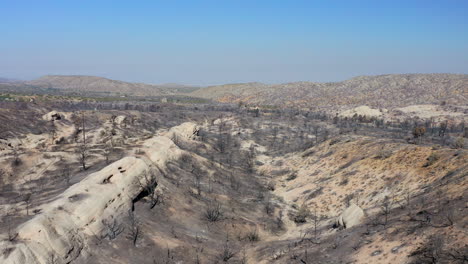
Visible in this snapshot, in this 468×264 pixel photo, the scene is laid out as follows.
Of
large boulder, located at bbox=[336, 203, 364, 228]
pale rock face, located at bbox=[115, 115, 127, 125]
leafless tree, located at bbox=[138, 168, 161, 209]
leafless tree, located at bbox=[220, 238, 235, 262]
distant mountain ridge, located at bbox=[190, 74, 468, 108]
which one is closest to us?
leafless tree, located at bbox=[220, 238, 235, 262]

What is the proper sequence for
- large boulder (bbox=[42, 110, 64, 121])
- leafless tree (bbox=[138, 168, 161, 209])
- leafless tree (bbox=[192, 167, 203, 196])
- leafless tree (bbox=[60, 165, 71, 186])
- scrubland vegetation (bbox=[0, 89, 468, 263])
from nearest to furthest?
scrubland vegetation (bbox=[0, 89, 468, 263]) < leafless tree (bbox=[138, 168, 161, 209]) < leafless tree (bbox=[60, 165, 71, 186]) < leafless tree (bbox=[192, 167, 203, 196]) < large boulder (bbox=[42, 110, 64, 121])

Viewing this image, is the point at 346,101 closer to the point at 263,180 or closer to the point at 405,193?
the point at 263,180

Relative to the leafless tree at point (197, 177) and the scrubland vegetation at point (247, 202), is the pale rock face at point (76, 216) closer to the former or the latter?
the scrubland vegetation at point (247, 202)

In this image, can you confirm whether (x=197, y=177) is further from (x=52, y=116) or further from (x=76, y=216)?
(x=52, y=116)

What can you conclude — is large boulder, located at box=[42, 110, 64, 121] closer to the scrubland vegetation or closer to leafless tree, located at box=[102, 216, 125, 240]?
the scrubland vegetation

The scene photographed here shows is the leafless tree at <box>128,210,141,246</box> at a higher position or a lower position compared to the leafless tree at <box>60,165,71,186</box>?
lower

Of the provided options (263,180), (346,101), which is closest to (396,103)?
(346,101)

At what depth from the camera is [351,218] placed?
23.4 m

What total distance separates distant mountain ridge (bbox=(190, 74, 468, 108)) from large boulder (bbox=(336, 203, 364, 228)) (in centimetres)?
10994

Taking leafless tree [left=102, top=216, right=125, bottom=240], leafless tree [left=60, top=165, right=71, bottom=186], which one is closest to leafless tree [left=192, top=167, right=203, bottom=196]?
leafless tree [left=60, top=165, right=71, bottom=186]

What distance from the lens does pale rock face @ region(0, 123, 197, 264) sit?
15.7m

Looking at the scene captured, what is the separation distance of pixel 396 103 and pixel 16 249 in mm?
135677

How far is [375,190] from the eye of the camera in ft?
105

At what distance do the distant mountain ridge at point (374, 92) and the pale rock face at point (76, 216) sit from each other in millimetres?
119500
